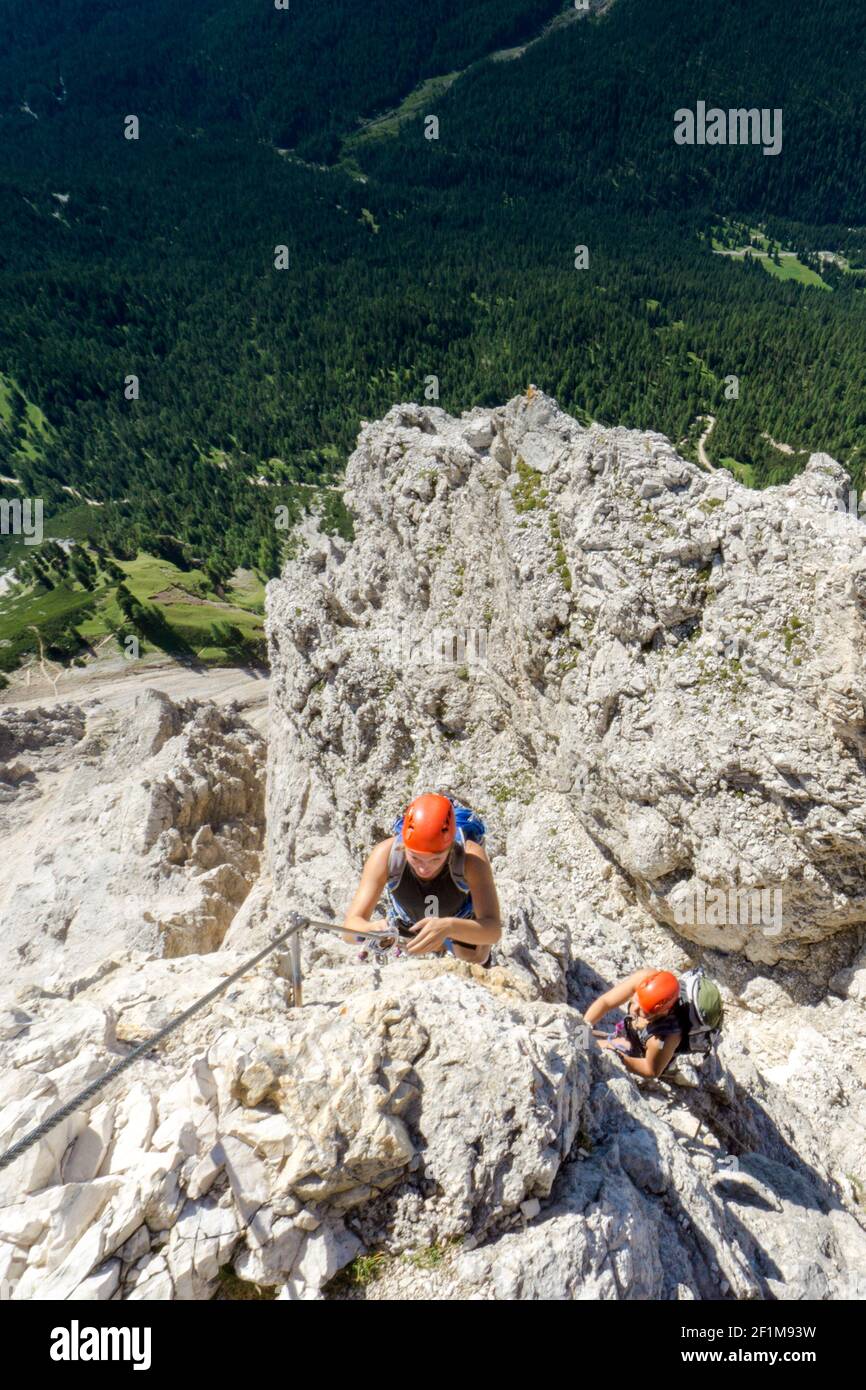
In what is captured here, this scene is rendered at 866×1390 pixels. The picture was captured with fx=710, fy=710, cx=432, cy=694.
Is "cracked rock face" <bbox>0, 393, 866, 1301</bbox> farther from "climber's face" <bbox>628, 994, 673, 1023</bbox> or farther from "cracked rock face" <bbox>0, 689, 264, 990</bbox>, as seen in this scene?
"climber's face" <bbox>628, 994, 673, 1023</bbox>

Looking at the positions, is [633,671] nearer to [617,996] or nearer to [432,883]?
[617,996]

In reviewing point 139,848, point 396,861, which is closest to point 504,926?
point 396,861

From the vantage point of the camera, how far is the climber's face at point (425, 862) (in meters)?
8.51

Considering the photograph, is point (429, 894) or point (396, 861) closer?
point (396, 861)

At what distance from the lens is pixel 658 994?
33.3ft

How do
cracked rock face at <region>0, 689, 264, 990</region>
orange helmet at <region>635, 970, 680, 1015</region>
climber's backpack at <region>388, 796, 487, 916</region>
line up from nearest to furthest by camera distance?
1. climber's backpack at <region>388, 796, 487, 916</region>
2. orange helmet at <region>635, 970, 680, 1015</region>
3. cracked rock face at <region>0, 689, 264, 990</region>

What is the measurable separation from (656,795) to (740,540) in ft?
20.0

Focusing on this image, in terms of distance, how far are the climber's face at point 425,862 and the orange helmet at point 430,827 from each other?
91 mm

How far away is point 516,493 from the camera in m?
22.0

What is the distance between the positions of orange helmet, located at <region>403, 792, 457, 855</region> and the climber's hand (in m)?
0.90

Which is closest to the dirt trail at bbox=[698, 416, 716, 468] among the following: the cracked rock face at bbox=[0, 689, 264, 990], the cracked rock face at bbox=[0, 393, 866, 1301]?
the cracked rock face at bbox=[0, 393, 866, 1301]

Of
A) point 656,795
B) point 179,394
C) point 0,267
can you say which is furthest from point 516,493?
point 0,267

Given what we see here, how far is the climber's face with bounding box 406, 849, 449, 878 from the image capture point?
8.51 meters

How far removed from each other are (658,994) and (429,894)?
12.2 feet
